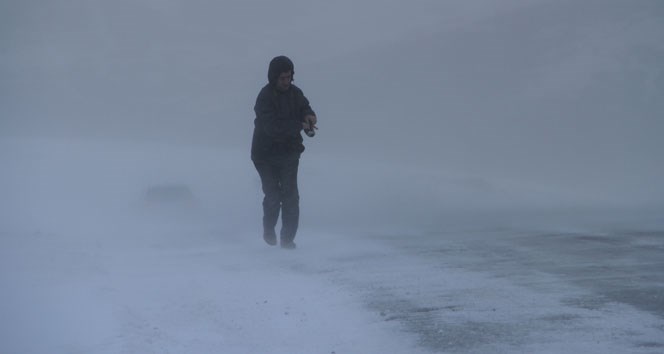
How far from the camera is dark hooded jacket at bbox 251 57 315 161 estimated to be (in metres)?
6.50

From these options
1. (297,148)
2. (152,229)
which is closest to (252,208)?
(152,229)

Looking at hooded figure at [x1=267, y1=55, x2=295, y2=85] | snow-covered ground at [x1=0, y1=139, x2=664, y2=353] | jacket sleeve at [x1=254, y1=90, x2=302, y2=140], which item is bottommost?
snow-covered ground at [x1=0, y1=139, x2=664, y2=353]

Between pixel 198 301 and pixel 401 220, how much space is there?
14.7 ft

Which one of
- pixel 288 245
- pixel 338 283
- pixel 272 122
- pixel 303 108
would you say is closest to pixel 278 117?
pixel 272 122

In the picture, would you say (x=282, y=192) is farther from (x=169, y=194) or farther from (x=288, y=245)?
(x=169, y=194)

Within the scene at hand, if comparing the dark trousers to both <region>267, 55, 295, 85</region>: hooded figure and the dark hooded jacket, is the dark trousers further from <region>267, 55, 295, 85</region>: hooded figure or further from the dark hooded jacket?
<region>267, 55, 295, 85</region>: hooded figure

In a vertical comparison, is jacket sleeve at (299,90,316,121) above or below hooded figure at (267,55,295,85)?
below

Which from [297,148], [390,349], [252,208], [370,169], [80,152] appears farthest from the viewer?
[80,152]

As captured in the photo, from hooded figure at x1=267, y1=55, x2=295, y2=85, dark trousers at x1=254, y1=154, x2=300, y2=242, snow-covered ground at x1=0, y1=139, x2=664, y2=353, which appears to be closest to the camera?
snow-covered ground at x1=0, y1=139, x2=664, y2=353

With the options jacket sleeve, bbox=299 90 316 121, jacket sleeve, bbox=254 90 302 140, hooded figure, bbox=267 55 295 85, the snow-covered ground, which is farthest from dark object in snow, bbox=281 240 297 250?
hooded figure, bbox=267 55 295 85

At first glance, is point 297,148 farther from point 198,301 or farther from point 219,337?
point 219,337

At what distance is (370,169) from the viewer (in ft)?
52.5

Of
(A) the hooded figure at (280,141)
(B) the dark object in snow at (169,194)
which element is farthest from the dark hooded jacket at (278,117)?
(B) the dark object in snow at (169,194)

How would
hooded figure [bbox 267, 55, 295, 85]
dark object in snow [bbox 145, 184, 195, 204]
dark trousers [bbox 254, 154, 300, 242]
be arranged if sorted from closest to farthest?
hooded figure [bbox 267, 55, 295, 85], dark trousers [bbox 254, 154, 300, 242], dark object in snow [bbox 145, 184, 195, 204]
